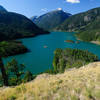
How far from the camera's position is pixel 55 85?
924cm

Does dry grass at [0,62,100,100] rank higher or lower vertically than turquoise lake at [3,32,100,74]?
higher

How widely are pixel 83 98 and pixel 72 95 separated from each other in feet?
2.66

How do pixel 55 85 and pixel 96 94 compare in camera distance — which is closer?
pixel 96 94

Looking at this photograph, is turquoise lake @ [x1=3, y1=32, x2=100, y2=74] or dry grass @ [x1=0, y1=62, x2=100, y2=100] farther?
turquoise lake @ [x1=3, y1=32, x2=100, y2=74]

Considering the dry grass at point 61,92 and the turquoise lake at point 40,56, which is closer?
the dry grass at point 61,92

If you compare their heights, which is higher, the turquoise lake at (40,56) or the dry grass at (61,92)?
the dry grass at (61,92)

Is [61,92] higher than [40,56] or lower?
higher

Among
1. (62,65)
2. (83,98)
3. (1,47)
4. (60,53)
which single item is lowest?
(62,65)

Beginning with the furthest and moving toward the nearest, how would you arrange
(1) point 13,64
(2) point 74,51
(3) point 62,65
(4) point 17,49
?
(4) point 17,49 < (2) point 74,51 < (3) point 62,65 < (1) point 13,64

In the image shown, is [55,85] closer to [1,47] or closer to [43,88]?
[43,88]

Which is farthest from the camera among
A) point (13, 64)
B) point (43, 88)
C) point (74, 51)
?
point (74, 51)

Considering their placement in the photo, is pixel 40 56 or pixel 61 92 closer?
pixel 61 92

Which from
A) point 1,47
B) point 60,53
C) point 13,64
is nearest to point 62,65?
point 60,53

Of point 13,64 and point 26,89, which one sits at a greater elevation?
point 26,89
